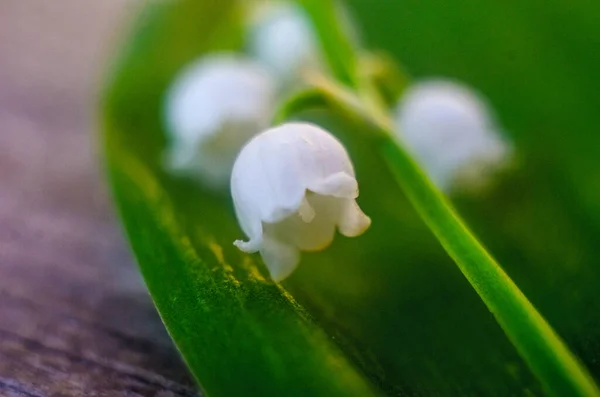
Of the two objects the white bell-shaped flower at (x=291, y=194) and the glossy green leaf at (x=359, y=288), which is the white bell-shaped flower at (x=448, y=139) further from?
the white bell-shaped flower at (x=291, y=194)

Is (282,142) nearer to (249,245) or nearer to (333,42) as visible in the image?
(249,245)

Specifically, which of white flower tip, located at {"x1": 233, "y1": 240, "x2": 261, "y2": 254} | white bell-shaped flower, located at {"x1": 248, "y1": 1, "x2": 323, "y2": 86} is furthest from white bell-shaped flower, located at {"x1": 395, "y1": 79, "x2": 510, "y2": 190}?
white flower tip, located at {"x1": 233, "y1": 240, "x2": 261, "y2": 254}

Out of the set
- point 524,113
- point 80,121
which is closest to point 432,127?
point 524,113

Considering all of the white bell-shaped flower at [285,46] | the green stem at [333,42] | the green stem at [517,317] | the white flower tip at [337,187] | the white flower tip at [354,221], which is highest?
the white bell-shaped flower at [285,46]

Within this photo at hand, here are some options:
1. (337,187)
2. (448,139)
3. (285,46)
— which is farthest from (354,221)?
(285,46)

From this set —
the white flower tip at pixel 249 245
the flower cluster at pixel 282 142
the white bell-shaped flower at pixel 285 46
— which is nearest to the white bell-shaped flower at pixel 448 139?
the flower cluster at pixel 282 142

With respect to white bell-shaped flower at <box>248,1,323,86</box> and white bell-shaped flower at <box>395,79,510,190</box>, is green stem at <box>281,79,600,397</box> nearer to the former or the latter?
white bell-shaped flower at <box>395,79,510,190</box>
